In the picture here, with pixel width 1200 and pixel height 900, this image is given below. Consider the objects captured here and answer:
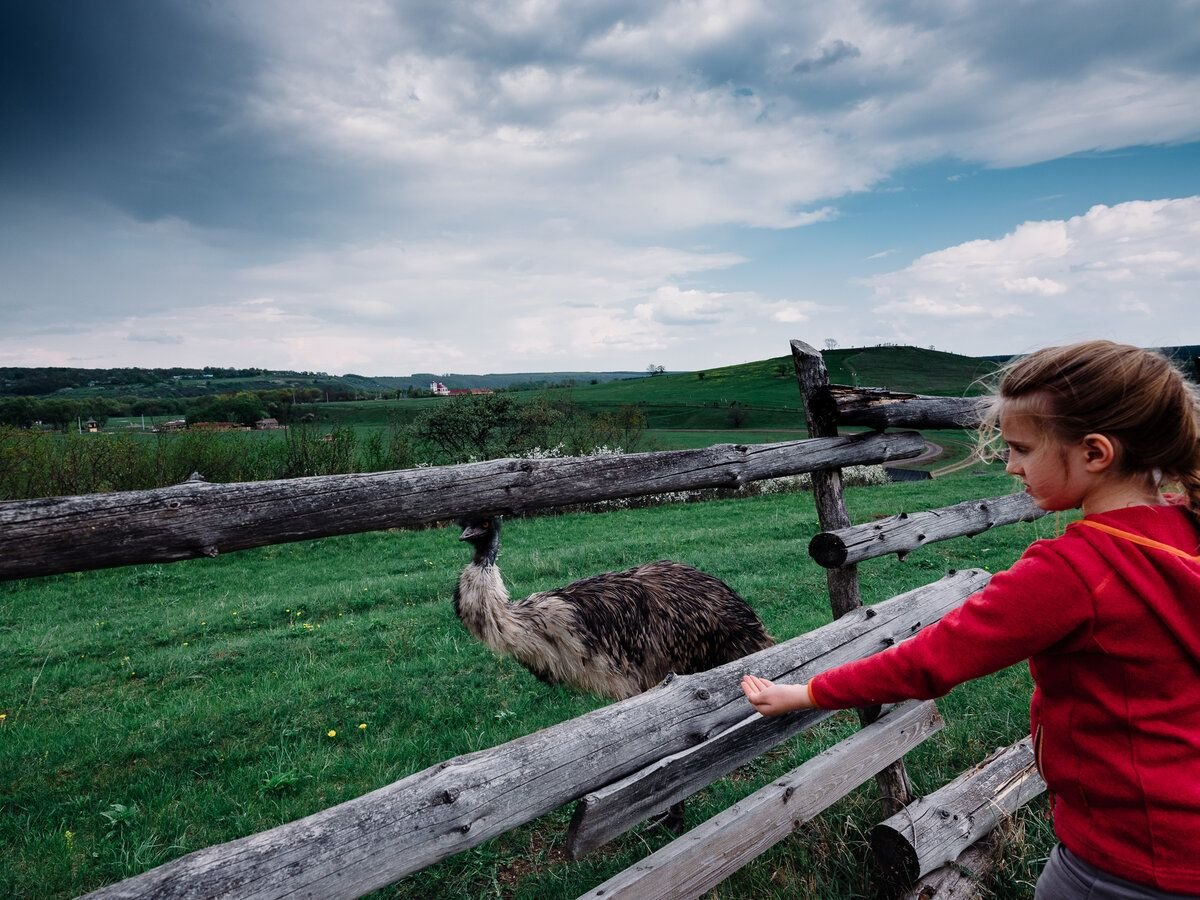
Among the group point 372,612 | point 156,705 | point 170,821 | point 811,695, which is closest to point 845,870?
point 811,695

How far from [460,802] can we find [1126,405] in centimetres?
199

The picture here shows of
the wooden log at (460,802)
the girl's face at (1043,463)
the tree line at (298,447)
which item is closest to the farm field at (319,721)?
the girl's face at (1043,463)

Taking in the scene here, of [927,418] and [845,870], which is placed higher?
[927,418]

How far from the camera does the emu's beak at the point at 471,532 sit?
420 centimetres

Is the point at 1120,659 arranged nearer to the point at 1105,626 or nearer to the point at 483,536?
the point at 1105,626

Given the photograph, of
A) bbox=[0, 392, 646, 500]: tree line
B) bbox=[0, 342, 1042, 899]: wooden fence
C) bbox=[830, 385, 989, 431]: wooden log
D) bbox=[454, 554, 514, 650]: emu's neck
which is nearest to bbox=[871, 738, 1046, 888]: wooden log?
bbox=[0, 342, 1042, 899]: wooden fence

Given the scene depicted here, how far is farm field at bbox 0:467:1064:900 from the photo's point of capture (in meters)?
3.51

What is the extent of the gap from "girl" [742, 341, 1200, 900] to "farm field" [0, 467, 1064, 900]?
0.33 m

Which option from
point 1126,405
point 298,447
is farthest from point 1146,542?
point 298,447

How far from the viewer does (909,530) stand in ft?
13.5

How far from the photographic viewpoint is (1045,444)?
179 centimetres

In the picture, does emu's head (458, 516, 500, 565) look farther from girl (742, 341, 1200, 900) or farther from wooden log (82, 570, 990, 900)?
girl (742, 341, 1200, 900)

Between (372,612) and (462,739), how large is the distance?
455cm

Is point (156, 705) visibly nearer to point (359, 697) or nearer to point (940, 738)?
point (359, 697)
